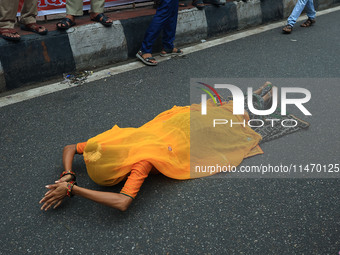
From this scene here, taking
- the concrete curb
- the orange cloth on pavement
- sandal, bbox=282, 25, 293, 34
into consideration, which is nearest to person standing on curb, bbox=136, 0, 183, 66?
the concrete curb

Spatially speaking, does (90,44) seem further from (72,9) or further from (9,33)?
(9,33)

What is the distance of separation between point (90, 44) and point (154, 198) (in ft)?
7.84

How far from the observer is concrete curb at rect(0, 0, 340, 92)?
3.41m

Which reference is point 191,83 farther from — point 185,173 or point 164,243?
point 164,243

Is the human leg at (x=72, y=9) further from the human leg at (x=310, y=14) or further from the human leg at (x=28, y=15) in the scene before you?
the human leg at (x=310, y=14)

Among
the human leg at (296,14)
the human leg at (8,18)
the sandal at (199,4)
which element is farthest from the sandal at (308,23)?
the human leg at (8,18)

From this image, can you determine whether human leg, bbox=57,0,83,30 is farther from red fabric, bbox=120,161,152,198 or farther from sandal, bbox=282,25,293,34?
sandal, bbox=282,25,293,34

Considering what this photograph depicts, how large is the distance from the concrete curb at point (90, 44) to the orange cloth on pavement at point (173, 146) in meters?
1.55

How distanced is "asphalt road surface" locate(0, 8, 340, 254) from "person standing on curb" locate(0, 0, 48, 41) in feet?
2.36

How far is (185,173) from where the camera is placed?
2.35 metres

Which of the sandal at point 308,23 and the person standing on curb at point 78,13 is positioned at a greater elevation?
the person standing on curb at point 78,13

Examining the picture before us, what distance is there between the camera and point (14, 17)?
3.50m

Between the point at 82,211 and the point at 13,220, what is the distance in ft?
1.32

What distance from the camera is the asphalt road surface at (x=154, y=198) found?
1870 mm
